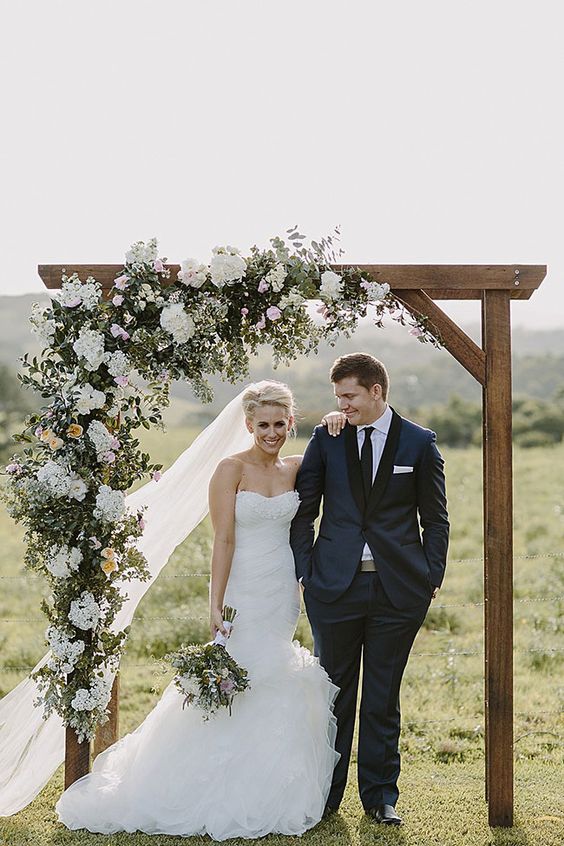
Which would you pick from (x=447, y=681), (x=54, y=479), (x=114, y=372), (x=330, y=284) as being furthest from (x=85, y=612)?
(x=447, y=681)

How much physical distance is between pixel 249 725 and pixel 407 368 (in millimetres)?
27473

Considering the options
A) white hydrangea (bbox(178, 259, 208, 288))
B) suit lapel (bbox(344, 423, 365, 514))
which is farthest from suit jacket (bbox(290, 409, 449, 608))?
white hydrangea (bbox(178, 259, 208, 288))

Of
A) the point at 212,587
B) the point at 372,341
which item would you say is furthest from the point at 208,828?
the point at 372,341

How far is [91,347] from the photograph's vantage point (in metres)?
4.71

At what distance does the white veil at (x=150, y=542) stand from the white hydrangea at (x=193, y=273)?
2.28 ft

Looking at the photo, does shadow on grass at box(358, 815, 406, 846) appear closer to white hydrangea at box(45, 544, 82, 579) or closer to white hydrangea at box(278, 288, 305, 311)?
white hydrangea at box(45, 544, 82, 579)

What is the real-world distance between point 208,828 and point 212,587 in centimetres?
108

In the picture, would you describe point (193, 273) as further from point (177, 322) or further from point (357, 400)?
point (357, 400)

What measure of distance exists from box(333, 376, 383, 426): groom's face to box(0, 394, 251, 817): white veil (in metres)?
0.69

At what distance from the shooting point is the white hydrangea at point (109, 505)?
15.5 ft

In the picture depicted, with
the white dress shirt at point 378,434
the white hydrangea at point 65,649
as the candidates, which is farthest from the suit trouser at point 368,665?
the white hydrangea at point 65,649

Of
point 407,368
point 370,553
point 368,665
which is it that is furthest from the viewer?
point 407,368

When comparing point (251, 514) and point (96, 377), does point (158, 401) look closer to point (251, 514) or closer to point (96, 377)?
point (96, 377)

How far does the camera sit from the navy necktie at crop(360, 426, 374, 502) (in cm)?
477
